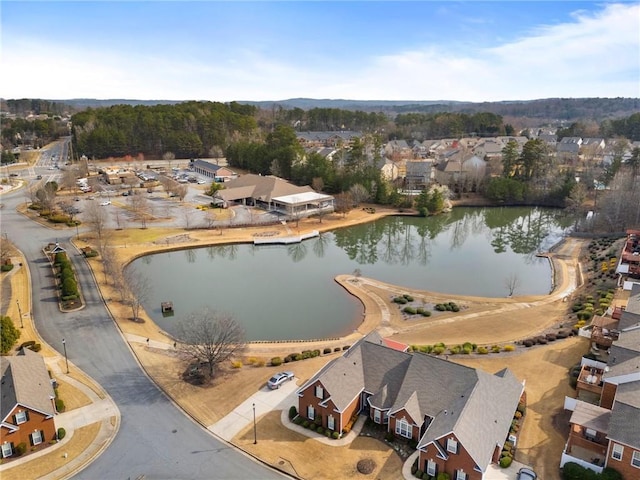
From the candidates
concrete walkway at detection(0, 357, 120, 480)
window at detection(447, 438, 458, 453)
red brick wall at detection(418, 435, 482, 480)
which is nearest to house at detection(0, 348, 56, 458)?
concrete walkway at detection(0, 357, 120, 480)

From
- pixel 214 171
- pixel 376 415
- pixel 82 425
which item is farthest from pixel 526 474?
pixel 214 171

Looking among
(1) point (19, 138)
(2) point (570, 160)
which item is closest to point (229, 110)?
(1) point (19, 138)

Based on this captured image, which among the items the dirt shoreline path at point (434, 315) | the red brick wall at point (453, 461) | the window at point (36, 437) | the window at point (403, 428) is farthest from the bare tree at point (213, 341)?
the red brick wall at point (453, 461)

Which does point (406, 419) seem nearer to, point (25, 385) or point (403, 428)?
point (403, 428)

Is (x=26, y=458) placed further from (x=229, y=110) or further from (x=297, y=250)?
(x=229, y=110)

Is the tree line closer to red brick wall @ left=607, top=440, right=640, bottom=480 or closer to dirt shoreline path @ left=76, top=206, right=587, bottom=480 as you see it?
dirt shoreline path @ left=76, top=206, right=587, bottom=480

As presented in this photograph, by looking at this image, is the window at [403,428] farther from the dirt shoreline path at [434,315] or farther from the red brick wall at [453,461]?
the dirt shoreline path at [434,315]
